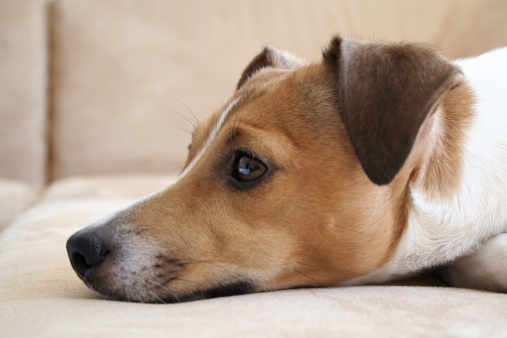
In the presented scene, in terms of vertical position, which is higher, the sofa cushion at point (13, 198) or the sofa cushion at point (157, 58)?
the sofa cushion at point (157, 58)

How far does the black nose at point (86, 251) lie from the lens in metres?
1.44

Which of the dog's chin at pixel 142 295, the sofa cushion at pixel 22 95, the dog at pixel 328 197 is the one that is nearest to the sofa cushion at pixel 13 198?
the sofa cushion at pixel 22 95

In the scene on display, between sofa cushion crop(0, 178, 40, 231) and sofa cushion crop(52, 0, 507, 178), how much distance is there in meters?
0.30

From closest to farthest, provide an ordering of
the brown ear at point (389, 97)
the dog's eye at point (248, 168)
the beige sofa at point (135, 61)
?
the brown ear at point (389, 97), the dog's eye at point (248, 168), the beige sofa at point (135, 61)

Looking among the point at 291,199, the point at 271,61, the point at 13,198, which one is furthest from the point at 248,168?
the point at 13,198

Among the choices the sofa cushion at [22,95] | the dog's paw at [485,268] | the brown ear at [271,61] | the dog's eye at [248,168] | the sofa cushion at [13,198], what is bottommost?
the sofa cushion at [13,198]

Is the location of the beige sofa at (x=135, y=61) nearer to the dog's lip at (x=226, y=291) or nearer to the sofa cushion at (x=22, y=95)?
the sofa cushion at (x=22, y=95)

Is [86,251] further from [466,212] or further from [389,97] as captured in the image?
[466,212]

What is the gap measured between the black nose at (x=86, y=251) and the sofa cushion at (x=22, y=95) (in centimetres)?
267

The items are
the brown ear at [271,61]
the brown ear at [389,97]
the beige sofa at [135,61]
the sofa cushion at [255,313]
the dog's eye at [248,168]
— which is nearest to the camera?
the sofa cushion at [255,313]

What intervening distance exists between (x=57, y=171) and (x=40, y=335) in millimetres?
3047

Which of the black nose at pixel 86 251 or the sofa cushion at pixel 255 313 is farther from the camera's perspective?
the black nose at pixel 86 251

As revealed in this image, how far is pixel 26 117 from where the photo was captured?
3.91 m

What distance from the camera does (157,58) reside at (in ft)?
12.8
